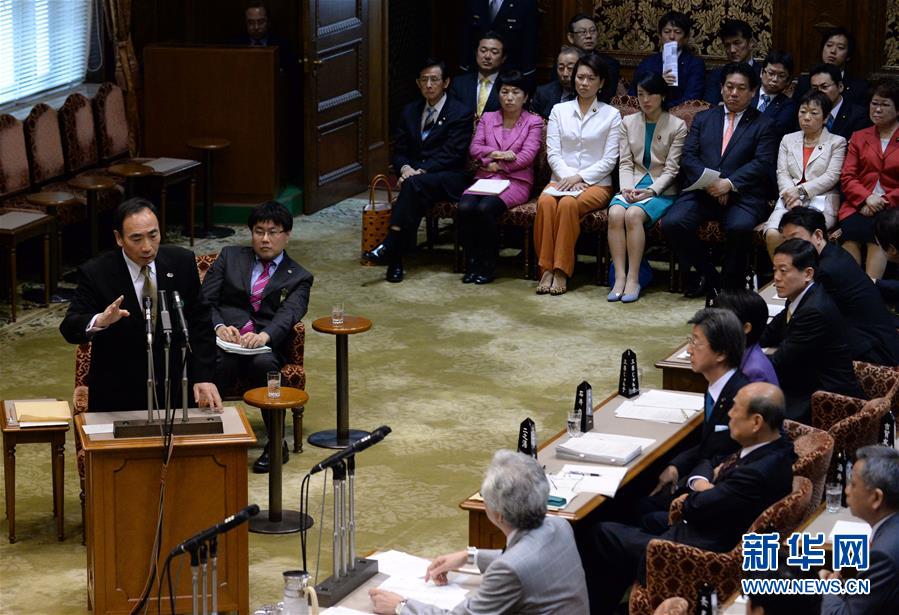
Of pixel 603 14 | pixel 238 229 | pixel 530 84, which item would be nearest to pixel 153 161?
pixel 238 229

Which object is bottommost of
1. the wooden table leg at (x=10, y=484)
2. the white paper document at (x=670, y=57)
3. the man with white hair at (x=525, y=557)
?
the wooden table leg at (x=10, y=484)

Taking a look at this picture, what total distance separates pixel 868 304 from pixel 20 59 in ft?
21.8

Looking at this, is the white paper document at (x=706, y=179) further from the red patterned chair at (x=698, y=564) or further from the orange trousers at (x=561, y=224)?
the red patterned chair at (x=698, y=564)

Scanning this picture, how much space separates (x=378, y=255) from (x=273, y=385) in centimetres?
431

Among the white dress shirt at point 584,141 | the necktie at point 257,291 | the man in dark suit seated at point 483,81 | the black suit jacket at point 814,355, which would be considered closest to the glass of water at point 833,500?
the black suit jacket at point 814,355

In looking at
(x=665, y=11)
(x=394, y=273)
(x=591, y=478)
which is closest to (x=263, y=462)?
(x=591, y=478)

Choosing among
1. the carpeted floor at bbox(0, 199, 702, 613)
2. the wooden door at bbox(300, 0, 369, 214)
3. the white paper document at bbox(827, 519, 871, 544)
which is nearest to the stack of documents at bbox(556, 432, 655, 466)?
the carpeted floor at bbox(0, 199, 702, 613)

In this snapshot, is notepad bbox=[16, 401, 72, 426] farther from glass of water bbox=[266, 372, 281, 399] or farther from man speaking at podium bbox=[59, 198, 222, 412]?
glass of water bbox=[266, 372, 281, 399]

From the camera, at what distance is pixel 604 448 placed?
19.3ft

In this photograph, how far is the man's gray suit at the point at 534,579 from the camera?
4215 mm

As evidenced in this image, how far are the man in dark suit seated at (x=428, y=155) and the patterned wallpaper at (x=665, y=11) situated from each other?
2.08 meters

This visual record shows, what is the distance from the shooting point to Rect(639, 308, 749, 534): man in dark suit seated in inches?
223

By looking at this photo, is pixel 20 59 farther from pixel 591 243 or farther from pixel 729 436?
pixel 729 436

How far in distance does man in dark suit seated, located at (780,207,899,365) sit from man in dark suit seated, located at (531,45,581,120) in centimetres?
404
